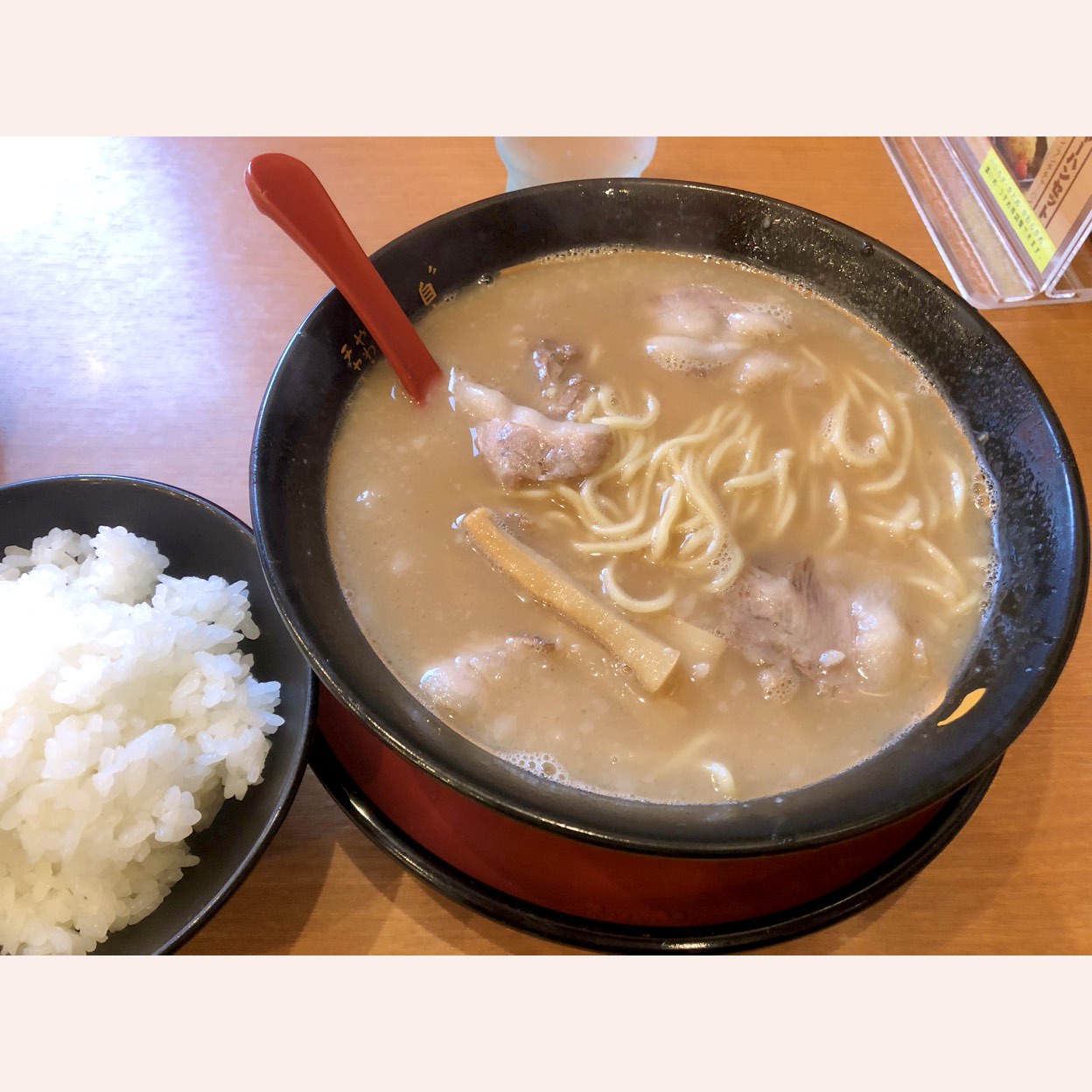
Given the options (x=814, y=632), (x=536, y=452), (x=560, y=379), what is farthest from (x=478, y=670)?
(x=560, y=379)

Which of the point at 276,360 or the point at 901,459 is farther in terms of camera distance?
the point at 276,360

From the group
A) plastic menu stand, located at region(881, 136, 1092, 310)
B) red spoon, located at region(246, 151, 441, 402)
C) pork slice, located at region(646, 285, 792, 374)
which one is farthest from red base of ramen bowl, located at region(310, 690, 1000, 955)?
plastic menu stand, located at region(881, 136, 1092, 310)

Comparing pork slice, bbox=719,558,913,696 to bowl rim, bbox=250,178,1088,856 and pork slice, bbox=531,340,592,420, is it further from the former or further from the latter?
pork slice, bbox=531,340,592,420

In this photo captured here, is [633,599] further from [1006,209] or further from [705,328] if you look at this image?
[1006,209]

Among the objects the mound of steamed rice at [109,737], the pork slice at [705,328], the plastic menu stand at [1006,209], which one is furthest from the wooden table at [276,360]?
the pork slice at [705,328]

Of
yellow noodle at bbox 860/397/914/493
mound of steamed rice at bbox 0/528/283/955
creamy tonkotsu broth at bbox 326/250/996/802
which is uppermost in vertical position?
mound of steamed rice at bbox 0/528/283/955

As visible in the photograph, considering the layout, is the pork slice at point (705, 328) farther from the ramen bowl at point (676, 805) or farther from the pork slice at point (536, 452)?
the pork slice at point (536, 452)
